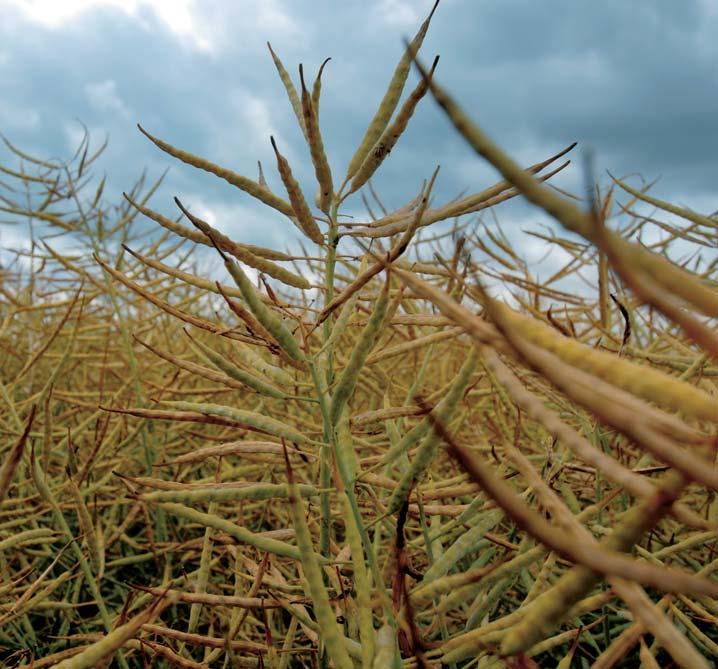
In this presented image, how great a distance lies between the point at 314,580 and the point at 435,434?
12cm

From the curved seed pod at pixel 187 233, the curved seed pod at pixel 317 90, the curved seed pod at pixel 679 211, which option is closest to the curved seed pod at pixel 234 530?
the curved seed pod at pixel 187 233

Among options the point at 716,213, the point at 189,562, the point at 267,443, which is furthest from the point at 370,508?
the point at 189,562

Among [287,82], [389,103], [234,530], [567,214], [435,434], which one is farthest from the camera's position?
[287,82]

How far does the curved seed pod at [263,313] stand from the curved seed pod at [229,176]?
186 millimetres

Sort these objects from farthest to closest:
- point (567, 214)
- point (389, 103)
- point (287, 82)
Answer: point (287, 82) → point (389, 103) → point (567, 214)

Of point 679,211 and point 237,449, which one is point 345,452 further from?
point 679,211

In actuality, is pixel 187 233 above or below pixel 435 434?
above

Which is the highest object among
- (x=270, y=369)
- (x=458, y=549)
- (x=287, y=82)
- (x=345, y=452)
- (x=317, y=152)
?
(x=287, y=82)

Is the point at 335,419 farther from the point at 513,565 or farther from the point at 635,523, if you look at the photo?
the point at 635,523

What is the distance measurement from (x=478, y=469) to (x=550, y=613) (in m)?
0.08

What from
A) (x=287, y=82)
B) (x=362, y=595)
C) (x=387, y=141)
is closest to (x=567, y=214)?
(x=362, y=595)

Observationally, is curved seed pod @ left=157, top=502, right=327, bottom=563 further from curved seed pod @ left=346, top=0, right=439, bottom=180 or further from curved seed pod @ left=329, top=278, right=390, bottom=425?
curved seed pod @ left=346, top=0, right=439, bottom=180

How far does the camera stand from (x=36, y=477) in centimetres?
85

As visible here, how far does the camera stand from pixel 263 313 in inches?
21.3
